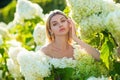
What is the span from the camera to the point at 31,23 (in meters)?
7.77

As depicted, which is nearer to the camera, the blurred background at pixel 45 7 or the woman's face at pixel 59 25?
the woman's face at pixel 59 25

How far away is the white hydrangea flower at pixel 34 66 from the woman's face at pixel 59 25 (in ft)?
0.90

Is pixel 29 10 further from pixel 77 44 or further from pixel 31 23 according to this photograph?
pixel 77 44

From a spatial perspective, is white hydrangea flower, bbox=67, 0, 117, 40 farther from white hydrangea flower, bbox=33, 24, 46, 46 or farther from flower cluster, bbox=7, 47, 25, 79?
white hydrangea flower, bbox=33, 24, 46, 46

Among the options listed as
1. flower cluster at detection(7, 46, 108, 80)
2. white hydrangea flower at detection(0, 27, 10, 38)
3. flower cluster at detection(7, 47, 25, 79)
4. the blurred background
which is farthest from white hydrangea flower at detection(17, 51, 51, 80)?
the blurred background

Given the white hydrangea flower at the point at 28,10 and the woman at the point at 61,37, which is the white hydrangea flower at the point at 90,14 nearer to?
the woman at the point at 61,37

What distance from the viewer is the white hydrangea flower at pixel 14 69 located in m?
6.14

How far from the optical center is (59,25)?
4.84 m

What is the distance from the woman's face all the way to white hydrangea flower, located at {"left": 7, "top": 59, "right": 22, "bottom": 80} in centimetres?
135

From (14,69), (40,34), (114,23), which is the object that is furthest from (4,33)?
(114,23)

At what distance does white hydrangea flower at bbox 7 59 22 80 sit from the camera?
6.14 m

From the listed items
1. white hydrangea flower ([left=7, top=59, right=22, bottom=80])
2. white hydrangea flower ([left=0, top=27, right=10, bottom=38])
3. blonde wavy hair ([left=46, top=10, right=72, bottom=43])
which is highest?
blonde wavy hair ([left=46, top=10, right=72, bottom=43])

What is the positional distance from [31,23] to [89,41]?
3.03 metres

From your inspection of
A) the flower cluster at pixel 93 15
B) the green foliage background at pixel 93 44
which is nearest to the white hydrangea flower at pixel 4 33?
the green foliage background at pixel 93 44
